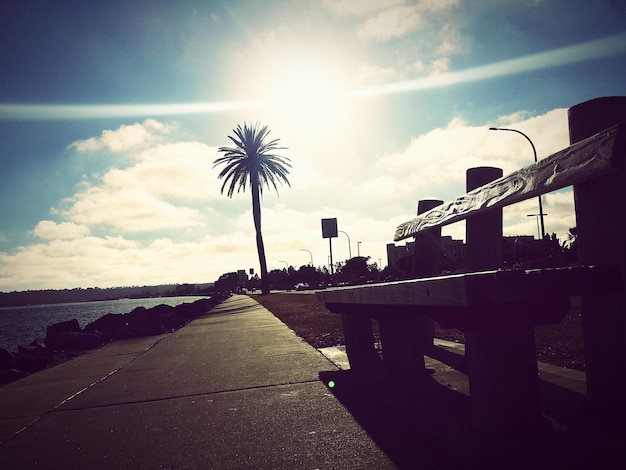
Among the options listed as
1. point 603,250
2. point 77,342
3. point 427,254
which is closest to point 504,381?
point 603,250

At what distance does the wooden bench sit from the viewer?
67.1 inches

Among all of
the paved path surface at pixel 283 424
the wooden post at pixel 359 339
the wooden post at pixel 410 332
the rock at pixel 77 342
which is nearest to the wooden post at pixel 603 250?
the paved path surface at pixel 283 424

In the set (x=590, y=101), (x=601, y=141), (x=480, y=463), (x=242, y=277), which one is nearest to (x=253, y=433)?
(x=480, y=463)

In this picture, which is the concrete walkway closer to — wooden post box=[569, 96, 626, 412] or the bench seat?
the bench seat

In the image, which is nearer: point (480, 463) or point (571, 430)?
point (480, 463)

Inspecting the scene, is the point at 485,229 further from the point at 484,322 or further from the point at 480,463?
the point at 480,463

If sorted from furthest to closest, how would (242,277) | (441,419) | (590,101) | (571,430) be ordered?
(242,277) → (441,419) → (590,101) → (571,430)

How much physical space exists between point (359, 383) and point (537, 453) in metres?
1.84

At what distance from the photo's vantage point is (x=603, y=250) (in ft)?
7.34

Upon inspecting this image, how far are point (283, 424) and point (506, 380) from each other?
55.7 inches

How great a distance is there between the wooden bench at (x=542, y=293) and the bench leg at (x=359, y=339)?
1775 mm

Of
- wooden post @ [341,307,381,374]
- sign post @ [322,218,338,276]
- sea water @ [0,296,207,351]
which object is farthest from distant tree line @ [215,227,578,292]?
wooden post @ [341,307,381,374]

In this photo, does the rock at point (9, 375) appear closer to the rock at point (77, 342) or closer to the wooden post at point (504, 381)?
the rock at point (77, 342)

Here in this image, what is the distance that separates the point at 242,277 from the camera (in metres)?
82.2
